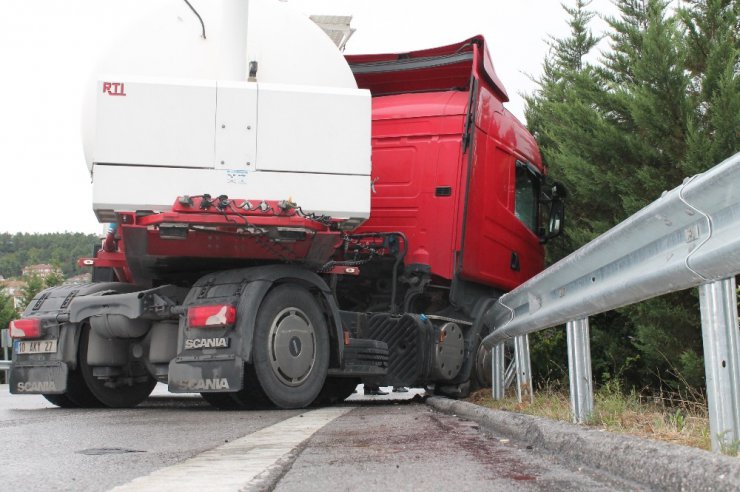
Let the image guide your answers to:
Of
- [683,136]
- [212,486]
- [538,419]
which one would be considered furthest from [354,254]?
[212,486]

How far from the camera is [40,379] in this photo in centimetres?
831

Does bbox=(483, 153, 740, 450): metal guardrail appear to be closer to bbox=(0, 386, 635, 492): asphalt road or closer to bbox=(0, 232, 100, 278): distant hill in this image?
bbox=(0, 386, 635, 492): asphalt road

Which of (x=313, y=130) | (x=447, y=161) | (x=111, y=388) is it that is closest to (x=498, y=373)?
(x=313, y=130)

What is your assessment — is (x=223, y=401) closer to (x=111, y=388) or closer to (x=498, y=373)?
(x=111, y=388)

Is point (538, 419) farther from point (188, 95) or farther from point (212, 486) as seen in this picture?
point (188, 95)

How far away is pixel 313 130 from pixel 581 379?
3741 mm

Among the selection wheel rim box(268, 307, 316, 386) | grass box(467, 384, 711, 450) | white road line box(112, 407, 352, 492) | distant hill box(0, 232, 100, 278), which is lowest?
white road line box(112, 407, 352, 492)

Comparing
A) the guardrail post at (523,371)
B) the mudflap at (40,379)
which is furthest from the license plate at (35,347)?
the guardrail post at (523,371)

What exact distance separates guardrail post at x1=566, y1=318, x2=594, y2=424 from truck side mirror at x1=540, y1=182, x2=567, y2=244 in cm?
580

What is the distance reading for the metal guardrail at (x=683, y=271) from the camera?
3014 mm

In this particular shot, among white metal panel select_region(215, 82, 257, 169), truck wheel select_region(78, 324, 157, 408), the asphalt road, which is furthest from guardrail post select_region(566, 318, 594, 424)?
truck wheel select_region(78, 324, 157, 408)

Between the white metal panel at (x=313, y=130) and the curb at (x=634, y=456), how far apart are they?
3.40 m

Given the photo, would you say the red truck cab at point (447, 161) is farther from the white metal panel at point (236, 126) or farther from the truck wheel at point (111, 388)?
the truck wheel at point (111, 388)

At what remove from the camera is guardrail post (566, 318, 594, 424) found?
4387 millimetres
